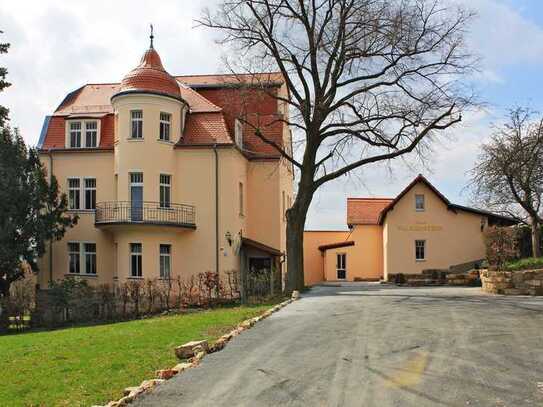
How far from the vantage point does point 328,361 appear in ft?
34.6

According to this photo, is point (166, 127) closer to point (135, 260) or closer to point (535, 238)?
point (135, 260)

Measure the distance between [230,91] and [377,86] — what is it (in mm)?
7289

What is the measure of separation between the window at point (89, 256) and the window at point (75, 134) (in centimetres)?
532

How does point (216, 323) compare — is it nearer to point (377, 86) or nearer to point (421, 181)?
point (377, 86)

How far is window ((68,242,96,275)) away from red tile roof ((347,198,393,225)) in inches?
829

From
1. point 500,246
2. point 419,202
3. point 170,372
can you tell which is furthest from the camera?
point 419,202

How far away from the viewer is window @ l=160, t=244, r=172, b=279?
109 ft

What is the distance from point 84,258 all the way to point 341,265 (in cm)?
2308

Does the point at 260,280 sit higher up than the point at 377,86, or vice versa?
the point at 377,86

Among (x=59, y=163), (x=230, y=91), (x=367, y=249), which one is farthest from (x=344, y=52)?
(x=367, y=249)

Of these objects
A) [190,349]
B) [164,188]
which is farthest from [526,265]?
[164,188]

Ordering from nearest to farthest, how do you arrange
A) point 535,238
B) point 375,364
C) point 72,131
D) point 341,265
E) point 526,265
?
1. point 375,364
2. point 526,265
3. point 535,238
4. point 72,131
5. point 341,265

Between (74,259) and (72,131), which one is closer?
(74,259)

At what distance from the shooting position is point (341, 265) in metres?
52.1
